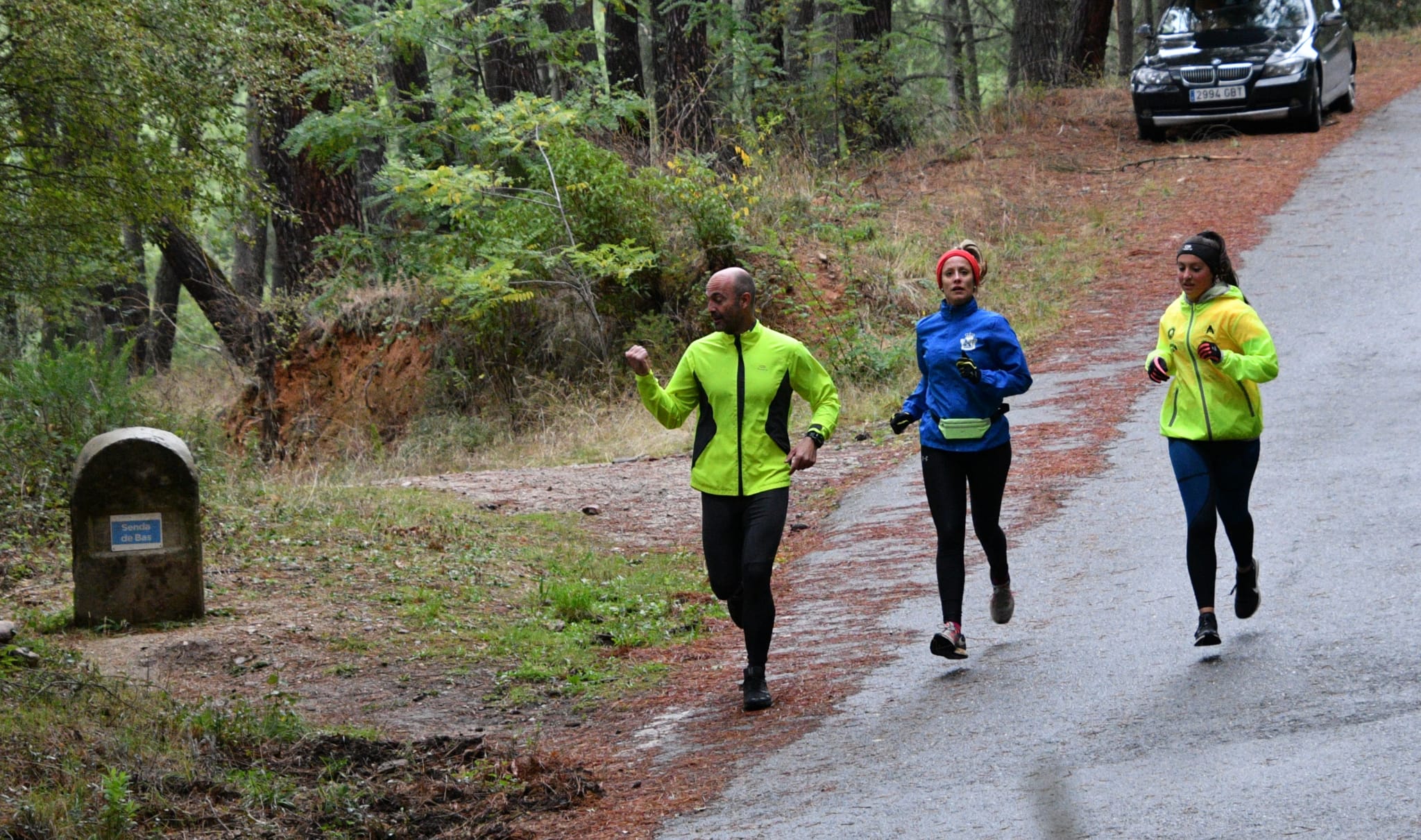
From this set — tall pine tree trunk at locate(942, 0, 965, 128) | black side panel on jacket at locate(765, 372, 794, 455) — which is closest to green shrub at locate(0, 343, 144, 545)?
black side panel on jacket at locate(765, 372, 794, 455)

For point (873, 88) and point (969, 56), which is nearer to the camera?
point (873, 88)

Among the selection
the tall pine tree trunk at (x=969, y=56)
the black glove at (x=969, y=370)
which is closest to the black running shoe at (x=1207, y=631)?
the black glove at (x=969, y=370)

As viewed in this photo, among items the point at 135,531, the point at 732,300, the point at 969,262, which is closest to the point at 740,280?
the point at 732,300

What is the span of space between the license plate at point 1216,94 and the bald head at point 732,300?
16777 millimetres

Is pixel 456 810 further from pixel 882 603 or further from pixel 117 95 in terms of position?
pixel 117 95

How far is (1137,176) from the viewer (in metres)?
21.3

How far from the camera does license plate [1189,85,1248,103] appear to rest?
70.8 ft

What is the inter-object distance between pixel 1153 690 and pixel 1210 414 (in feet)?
4.15

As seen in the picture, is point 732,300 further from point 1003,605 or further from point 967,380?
point 1003,605

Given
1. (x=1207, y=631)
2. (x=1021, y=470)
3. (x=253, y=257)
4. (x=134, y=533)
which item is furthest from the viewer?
(x=253, y=257)

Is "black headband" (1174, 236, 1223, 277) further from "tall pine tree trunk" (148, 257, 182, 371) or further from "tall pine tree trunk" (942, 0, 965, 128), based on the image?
"tall pine tree trunk" (942, 0, 965, 128)

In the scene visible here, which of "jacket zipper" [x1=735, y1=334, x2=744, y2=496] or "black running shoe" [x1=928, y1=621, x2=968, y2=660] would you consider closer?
"jacket zipper" [x1=735, y1=334, x2=744, y2=496]

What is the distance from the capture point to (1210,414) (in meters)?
6.72

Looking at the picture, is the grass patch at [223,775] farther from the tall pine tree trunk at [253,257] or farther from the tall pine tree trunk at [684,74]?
the tall pine tree trunk at [253,257]
